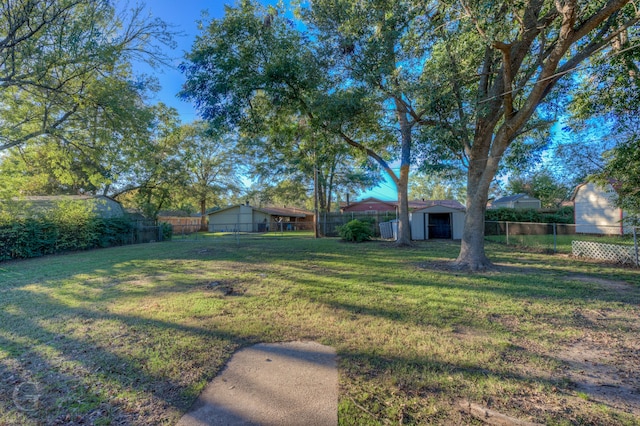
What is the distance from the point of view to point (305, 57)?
29.7 ft

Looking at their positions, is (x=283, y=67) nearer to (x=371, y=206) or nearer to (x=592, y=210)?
(x=592, y=210)

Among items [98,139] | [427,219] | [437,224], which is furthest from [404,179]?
[98,139]

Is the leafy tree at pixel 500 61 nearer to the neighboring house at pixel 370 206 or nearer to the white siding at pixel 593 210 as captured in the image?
the white siding at pixel 593 210

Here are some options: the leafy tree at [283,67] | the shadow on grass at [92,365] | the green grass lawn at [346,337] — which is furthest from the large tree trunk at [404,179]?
the shadow on grass at [92,365]

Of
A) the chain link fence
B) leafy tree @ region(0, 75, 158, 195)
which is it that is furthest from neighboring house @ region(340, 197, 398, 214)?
leafy tree @ region(0, 75, 158, 195)

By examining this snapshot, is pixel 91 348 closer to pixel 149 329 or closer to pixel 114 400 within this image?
pixel 149 329

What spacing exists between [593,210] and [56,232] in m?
27.7

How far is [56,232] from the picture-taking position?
12109mm

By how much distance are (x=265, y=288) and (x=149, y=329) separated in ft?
7.59

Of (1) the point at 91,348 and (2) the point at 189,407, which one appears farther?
(1) the point at 91,348

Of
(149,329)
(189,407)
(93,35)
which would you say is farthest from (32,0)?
(189,407)

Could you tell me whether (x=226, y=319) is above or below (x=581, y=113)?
below

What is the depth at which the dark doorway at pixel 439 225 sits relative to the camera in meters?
17.2

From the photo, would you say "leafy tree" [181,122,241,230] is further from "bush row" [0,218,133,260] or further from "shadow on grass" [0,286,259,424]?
"shadow on grass" [0,286,259,424]
